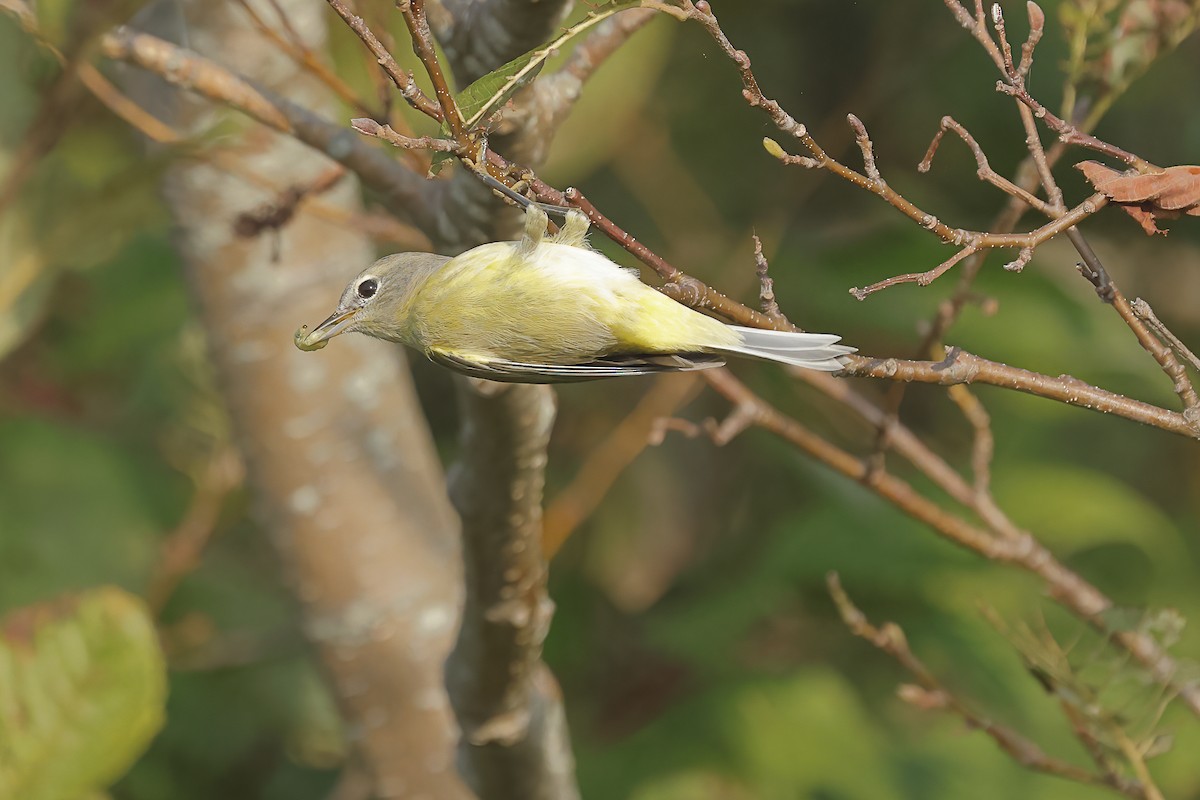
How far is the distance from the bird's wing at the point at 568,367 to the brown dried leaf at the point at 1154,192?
1.51 feet

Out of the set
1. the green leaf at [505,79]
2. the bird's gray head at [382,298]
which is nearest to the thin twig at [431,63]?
the green leaf at [505,79]

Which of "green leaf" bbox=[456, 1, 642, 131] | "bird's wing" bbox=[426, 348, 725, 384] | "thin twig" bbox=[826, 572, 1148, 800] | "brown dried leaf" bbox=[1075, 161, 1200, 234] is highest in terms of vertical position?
"green leaf" bbox=[456, 1, 642, 131]

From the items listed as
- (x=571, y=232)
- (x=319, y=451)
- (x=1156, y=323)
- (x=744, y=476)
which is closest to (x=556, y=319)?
(x=571, y=232)

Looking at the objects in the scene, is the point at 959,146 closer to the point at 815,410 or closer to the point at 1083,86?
the point at 815,410

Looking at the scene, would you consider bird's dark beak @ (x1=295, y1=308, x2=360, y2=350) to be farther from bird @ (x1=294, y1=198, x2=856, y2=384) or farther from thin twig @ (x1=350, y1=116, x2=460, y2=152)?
thin twig @ (x1=350, y1=116, x2=460, y2=152)

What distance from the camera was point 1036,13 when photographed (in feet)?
4.09

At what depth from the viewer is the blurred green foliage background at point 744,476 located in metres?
2.48

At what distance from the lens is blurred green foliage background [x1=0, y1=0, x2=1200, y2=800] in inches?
97.7

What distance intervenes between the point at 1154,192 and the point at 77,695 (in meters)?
1.63

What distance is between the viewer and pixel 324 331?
1.70 m

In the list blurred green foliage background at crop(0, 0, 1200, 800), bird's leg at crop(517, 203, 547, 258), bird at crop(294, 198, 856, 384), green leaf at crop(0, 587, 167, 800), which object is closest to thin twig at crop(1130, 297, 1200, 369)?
bird at crop(294, 198, 856, 384)

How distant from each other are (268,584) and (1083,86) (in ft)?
8.16

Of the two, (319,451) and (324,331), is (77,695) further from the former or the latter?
(324,331)

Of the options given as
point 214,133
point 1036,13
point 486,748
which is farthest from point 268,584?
point 1036,13
